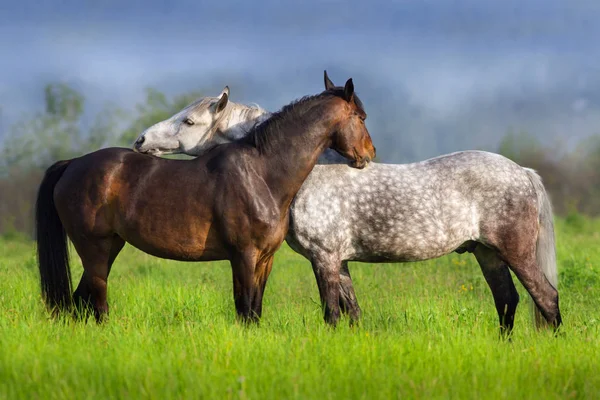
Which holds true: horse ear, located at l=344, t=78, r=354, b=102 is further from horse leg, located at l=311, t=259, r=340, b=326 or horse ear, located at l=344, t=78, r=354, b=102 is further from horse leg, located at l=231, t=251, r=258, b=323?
horse leg, located at l=231, t=251, r=258, b=323

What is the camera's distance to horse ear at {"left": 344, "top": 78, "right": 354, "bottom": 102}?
6.32 meters

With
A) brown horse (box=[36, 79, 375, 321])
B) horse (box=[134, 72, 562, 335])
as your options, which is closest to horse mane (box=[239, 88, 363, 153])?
brown horse (box=[36, 79, 375, 321])

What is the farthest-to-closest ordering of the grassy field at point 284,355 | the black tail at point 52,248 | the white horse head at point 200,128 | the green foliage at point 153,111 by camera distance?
1. the green foliage at point 153,111
2. the white horse head at point 200,128
3. the black tail at point 52,248
4. the grassy field at point 284,355

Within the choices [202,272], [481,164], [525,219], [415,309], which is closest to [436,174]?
[481,164]

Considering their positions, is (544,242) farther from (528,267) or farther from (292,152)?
(292,152)

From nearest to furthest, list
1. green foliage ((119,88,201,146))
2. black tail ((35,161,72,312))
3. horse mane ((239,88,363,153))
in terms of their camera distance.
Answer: horse mane ((239,88,363,153)) < black tail ((35,161,72,312)) < green foliage ((119,88,201,146))

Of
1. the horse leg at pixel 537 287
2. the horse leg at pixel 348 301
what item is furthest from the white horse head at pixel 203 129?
the horse leg at pixel 537 287

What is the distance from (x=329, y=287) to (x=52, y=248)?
9.05 ft

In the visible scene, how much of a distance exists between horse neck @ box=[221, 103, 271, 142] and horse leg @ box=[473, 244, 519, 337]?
108 inches

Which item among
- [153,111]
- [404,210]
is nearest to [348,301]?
[404,210]

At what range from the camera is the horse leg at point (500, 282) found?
24.1ft

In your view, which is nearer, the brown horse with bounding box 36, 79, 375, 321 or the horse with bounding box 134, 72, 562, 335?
the brown horse with bounding box 36, 79, 375, 321

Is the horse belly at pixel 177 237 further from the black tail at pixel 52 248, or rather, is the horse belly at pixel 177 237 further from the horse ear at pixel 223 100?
the horse ear at pixel 223 100

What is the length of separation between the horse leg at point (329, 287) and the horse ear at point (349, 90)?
159 centimetres
